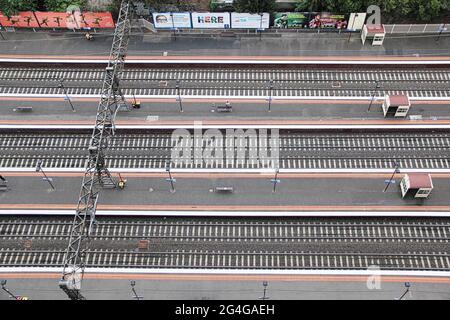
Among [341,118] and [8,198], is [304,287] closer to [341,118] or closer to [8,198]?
[341,118]

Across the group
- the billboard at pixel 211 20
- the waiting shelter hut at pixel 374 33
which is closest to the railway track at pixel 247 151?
the waiting shelter hut at pixel 374 33

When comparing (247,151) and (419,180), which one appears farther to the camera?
(247,151)

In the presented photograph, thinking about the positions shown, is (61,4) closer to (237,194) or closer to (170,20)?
(170,20)

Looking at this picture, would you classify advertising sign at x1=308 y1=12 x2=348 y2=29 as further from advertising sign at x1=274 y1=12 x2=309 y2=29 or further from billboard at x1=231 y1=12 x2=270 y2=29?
billboard at x1=231 y1=12 x2=270 y2=29

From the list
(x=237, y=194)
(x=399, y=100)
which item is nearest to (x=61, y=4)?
(x=237, y=194)

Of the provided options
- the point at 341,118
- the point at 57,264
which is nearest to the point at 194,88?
the point at 341,118
